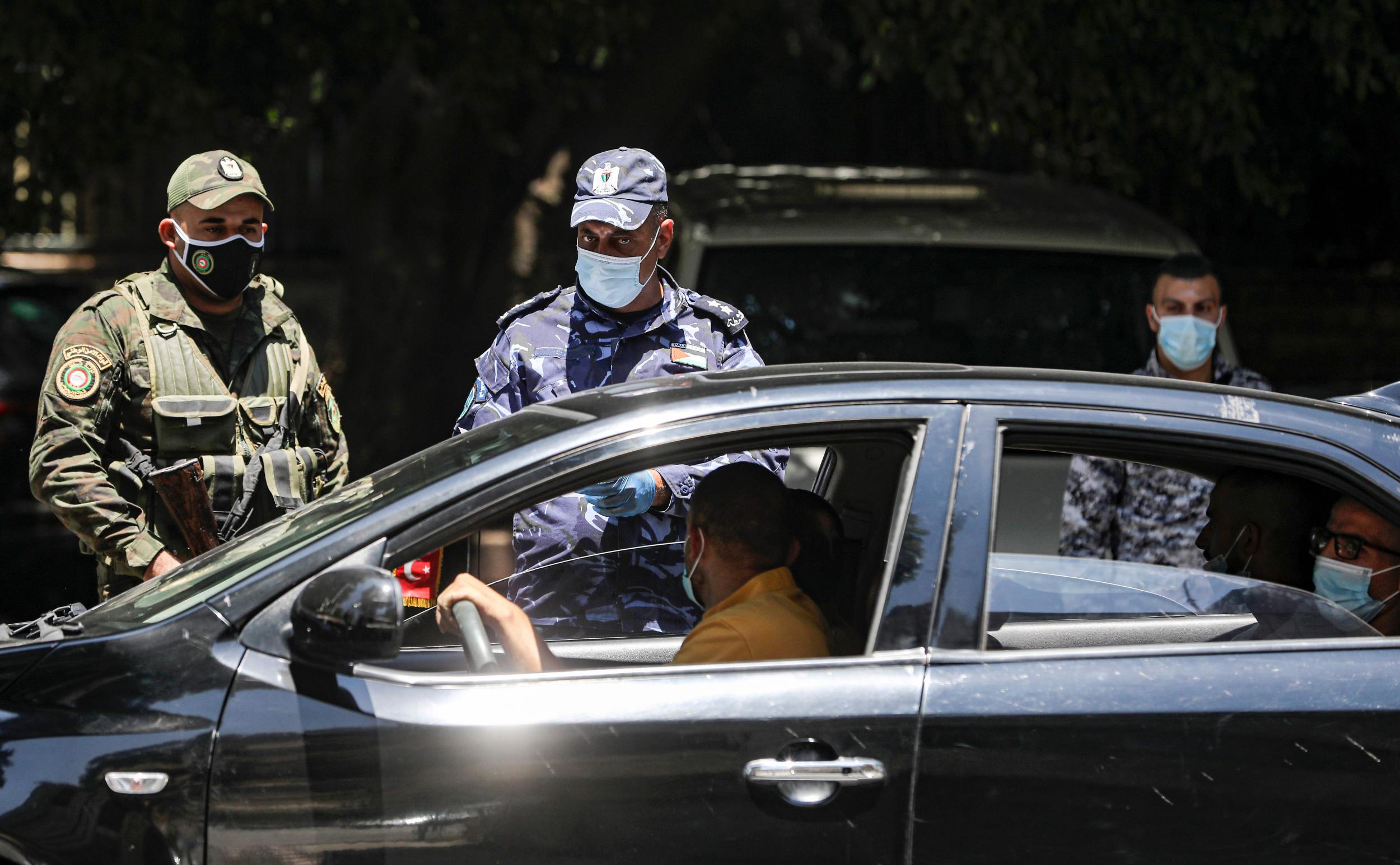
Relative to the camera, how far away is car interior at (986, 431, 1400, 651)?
8.91 ft

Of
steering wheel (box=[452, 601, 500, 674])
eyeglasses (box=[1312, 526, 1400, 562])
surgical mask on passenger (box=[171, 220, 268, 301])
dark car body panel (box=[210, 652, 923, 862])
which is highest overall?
surgical mask on passenger (box=[171, 220, 268, 301])

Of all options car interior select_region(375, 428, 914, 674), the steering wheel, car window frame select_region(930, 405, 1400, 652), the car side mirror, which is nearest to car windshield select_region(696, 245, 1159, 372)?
car interior select_region(375, 428, 914, 674)

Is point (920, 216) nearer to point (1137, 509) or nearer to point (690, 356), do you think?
point (1137, 509)

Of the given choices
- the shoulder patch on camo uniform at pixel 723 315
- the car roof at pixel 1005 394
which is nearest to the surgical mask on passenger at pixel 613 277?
the shoulder patch on camo uniform at pixel 723 315

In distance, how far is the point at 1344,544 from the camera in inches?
116

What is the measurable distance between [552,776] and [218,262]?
6.61ft

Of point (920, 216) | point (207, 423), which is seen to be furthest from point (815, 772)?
point (920, 216)

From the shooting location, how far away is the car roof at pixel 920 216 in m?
5.49

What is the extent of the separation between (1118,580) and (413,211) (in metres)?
7.48

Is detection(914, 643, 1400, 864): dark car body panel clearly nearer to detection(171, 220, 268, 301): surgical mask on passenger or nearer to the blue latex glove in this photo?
the blue latex glove

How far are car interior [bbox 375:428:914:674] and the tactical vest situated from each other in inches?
31.6

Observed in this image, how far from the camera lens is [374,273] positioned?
32.7 ft

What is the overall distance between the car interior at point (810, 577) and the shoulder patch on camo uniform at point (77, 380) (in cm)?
106

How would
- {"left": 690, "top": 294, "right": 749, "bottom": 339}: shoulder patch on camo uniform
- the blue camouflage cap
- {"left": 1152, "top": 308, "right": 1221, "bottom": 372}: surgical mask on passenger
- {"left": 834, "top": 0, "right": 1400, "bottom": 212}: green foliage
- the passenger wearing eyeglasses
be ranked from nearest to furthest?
the passenger wearing eyeglasses < the blue camouflage cap < {"left": 690, "top": 294, "right": 749, "bottom": 339}: shoulder patch on camo uniform < {"left": 1152, "top": 308, "right": 1221, "bottom": 372}: surgical mask on passenger < {"left": 834, "top": 0, "right": 1400, "bottom": 212}: green foliage
